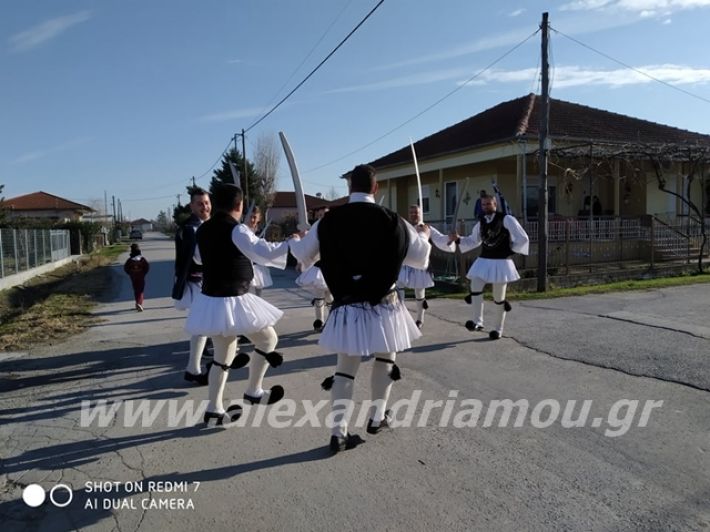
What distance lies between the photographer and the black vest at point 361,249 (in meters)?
3.94

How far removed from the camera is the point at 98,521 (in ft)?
10.6

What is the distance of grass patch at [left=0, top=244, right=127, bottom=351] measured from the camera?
28.3 ft

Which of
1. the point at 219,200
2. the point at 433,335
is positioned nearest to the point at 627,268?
the point at 433,335

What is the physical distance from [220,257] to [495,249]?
14.6 ft

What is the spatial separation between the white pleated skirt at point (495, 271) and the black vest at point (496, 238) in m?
0.09

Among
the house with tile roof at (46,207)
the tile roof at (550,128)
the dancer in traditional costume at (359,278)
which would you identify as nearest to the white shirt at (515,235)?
the dancer in traditional costume at (359,278)

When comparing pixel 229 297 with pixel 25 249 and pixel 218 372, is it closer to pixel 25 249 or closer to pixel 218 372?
pixel 218 372

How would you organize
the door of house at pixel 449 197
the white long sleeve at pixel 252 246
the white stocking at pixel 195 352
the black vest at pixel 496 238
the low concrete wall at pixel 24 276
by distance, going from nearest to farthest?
1. the white long sleeve at pixel 252 246
2. the white stocking at pixel 195 352
3. the black vest at pixel 496 238
4. the low concrete wall at pixel 24 276
5. the door of house at pixel 449 197

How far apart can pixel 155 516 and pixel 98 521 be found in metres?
0.32

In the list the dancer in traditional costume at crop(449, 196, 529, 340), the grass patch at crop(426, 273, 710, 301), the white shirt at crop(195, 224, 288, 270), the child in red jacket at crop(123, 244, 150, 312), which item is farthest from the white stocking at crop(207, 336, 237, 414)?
the grass patch at crop(426, 273, 710, 301)

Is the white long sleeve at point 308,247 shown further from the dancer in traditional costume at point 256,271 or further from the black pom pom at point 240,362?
the dancer in traditional costume at point 256,271

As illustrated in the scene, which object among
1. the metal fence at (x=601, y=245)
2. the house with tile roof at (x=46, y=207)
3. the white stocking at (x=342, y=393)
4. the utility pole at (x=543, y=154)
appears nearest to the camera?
the white stocking at (x=342, y=393)

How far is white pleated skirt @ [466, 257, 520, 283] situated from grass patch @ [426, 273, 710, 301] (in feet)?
13.9

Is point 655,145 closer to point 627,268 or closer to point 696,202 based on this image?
point 627,268
